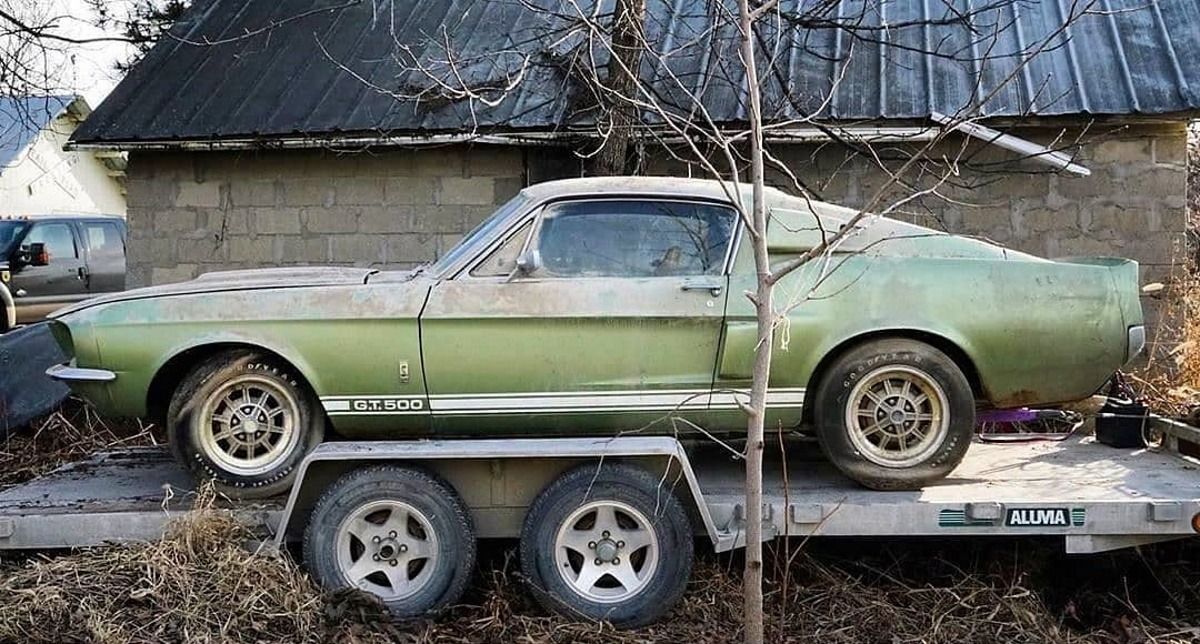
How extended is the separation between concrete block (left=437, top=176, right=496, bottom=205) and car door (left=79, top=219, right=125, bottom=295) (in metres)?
7.63

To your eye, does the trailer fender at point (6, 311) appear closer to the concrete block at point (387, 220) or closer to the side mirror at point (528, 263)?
the concrete block at point (387, 220)

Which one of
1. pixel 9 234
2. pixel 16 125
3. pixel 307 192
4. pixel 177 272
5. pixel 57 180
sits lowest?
pixel 177 272

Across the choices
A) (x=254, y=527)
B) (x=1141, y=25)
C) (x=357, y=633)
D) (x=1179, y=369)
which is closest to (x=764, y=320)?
(x=357, y=633)

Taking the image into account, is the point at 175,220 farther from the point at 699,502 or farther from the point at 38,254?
the point at 699,502

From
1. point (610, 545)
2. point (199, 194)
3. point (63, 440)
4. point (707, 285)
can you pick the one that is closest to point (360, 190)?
point (199, 194)

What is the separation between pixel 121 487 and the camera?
5.61 metres

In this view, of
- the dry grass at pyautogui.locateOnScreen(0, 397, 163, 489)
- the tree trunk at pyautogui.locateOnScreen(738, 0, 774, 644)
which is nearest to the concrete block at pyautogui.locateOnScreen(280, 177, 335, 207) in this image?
the dry grass at pyautogui.locateOnScreen(0, 397, 163, 489)

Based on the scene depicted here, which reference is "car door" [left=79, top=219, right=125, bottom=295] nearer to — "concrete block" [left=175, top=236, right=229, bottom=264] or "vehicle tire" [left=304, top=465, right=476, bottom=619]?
"concrete block" [left=175, top=236, right=229, bottom=264]

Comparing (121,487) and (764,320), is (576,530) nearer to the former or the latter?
(764,320)

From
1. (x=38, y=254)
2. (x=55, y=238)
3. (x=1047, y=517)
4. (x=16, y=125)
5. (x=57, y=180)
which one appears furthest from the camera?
(x=57, y=180)

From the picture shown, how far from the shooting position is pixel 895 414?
5.13m

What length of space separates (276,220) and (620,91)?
10.6 feet

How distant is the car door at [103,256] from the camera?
14734 mm

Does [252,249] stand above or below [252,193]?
below
